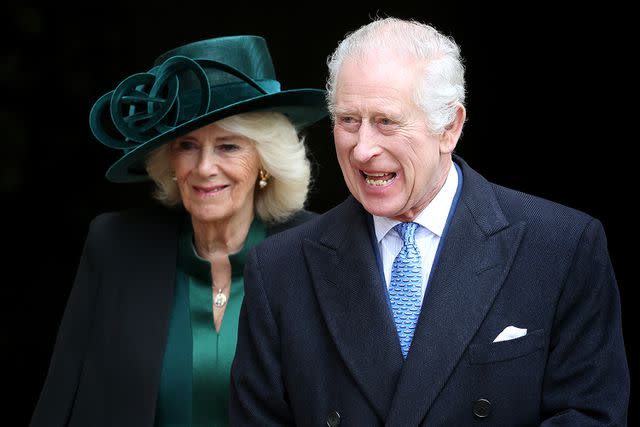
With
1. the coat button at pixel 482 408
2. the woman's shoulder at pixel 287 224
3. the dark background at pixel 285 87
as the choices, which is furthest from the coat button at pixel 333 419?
the dark background at pixel 285 87

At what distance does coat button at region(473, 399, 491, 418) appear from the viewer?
2904 millimetres

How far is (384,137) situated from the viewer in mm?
2920

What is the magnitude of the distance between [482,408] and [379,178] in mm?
578

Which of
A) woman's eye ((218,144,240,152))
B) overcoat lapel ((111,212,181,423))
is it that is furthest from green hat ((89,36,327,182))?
overcoat lapel ((111,212,181,423))

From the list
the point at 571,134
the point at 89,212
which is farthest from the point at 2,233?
the point at 571,134

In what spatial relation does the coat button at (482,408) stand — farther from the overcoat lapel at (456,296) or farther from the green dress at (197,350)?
the green dress at (197,350)

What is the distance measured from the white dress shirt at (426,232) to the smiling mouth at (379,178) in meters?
0.17

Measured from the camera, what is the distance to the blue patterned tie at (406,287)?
3.05 m

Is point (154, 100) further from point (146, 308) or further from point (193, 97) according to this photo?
point (146, 308)

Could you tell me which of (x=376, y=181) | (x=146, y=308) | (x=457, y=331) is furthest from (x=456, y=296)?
(x=146, y=308)

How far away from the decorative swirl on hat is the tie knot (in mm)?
1034

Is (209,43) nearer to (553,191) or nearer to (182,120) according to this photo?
(182,120)

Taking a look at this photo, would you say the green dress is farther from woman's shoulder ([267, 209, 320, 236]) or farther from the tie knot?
the tie knot

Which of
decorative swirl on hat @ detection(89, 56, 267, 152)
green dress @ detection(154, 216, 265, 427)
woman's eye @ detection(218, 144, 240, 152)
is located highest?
decorative swirl on hat @ detection(89, 56, 267, 152)
